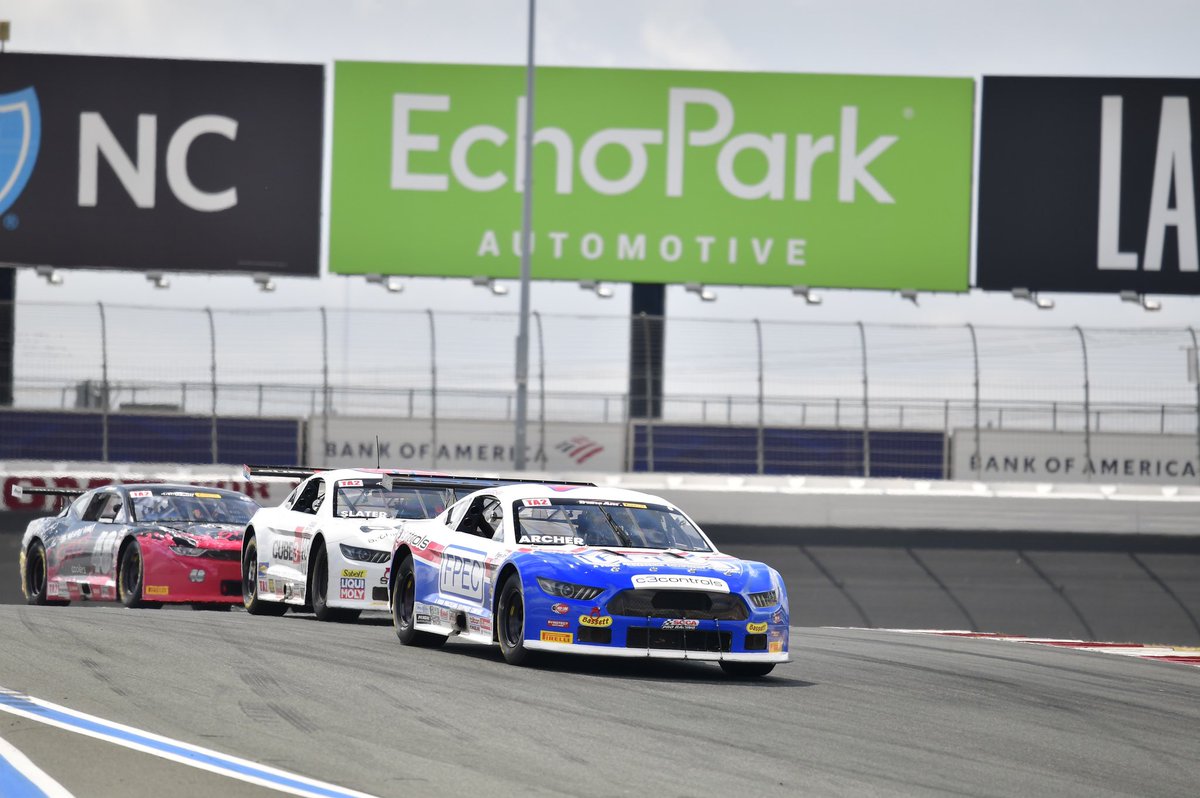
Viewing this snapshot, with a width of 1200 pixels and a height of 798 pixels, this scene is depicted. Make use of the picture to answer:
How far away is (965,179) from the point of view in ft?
106

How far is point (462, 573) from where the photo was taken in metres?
12.2

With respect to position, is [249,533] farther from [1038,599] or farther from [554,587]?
[1038,599]

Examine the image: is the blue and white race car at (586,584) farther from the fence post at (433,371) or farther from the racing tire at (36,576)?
the fence post at (433,371)

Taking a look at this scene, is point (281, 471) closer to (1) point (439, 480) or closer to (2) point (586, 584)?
(1) point (439, 480)

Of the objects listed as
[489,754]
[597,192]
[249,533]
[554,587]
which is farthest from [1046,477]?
[489,754]

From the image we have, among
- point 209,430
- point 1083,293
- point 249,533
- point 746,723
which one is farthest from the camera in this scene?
point 1083,293

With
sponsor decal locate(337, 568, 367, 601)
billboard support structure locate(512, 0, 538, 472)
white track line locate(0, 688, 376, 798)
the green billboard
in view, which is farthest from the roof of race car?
the green billboard

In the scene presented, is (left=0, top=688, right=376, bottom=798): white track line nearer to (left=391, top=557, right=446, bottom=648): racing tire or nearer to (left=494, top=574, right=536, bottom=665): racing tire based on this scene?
(left=494, top=574, right=536, bottom=665): racing tire

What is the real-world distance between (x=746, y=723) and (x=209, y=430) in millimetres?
22064

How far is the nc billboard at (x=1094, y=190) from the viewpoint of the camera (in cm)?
3209

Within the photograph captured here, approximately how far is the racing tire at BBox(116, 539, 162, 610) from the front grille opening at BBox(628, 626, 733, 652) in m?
7.51

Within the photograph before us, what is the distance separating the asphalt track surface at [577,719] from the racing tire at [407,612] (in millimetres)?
204

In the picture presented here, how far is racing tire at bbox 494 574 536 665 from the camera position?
1135 cm

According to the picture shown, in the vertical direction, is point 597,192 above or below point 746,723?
above
